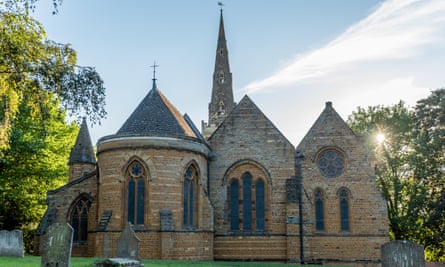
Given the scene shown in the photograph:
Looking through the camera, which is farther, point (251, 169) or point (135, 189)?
point (251, 169)

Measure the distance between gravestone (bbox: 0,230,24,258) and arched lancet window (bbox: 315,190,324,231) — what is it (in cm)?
1536

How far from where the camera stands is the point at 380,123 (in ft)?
121

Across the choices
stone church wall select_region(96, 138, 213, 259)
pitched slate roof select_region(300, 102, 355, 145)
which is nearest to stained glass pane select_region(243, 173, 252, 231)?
stone church wall select_region(96, 138, 213, 259)

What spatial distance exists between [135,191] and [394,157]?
72.8ft

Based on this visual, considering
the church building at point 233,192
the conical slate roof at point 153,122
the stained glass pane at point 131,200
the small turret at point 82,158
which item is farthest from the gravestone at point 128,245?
the small turret at point 82,158

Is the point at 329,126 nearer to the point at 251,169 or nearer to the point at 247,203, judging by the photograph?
the point at 251,169

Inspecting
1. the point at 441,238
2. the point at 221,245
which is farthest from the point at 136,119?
the point at 441,238

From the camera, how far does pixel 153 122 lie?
23203mm

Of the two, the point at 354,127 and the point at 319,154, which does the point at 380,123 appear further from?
the point at 319,154

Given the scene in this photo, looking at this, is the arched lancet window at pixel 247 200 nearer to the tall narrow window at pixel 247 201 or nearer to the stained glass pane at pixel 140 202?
the tall narrow window at pixel 247 201

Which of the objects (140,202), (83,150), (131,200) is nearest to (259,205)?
(140,202)

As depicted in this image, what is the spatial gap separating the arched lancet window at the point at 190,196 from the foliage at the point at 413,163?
11908 millimetres

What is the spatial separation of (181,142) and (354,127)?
69.0 feet

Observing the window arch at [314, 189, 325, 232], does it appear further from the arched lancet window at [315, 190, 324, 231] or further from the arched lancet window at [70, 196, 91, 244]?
the arched lancet window at [70, 196, 91, 244]
